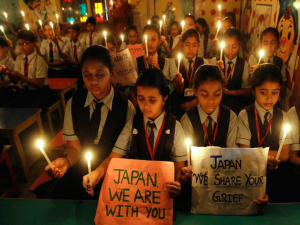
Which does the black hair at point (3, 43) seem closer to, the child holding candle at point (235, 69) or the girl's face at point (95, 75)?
the girl's face at point (95, 75)

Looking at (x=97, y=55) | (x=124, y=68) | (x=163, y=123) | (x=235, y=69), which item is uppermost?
(x=97, y=55)

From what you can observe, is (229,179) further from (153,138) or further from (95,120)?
(95,120)

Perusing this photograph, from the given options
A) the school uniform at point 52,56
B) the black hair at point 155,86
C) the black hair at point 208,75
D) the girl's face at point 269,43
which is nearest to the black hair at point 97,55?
the black hair at point 155,86

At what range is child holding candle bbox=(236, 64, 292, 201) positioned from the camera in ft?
6.27

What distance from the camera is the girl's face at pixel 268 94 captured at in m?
1.91

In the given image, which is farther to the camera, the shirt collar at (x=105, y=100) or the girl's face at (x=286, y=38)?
the girl's face at (x=286, y=38)

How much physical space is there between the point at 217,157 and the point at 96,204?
0.78m

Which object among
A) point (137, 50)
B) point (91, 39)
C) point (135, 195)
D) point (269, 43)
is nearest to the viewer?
point (135, 195)

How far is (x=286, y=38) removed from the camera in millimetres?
3453

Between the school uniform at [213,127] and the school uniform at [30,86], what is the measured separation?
2.56m

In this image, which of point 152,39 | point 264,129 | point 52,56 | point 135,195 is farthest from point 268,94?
point 52,56

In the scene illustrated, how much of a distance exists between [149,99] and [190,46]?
1683 mm

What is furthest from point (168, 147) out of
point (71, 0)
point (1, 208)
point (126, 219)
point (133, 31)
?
point (71, 0)

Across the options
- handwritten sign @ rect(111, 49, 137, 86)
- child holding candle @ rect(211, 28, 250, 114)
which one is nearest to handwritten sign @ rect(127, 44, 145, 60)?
handwritten sign @ rect(111, 49, 137, 86)
